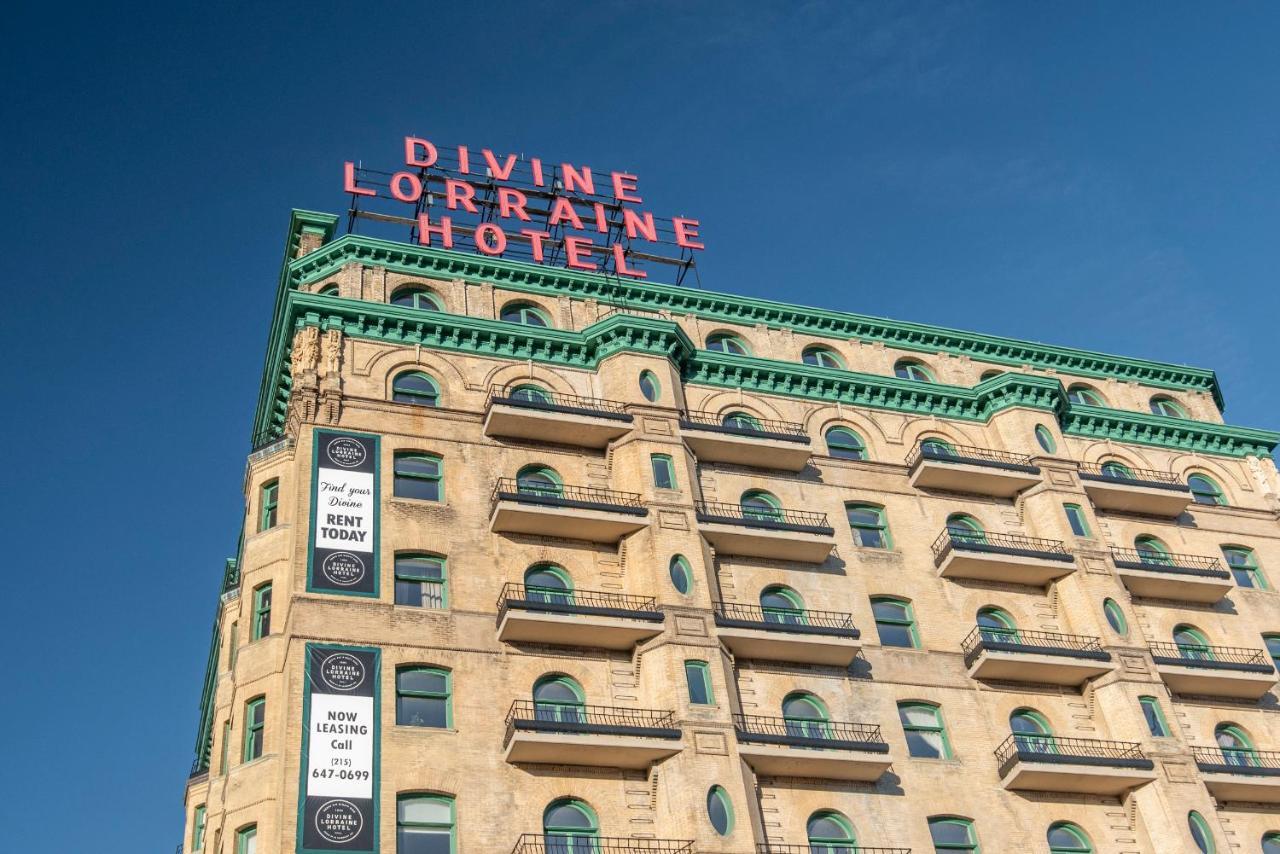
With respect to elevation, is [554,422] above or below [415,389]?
below

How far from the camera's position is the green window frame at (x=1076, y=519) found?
53.9 meters

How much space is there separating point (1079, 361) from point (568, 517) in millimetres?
27883

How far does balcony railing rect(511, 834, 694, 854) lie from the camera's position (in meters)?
39.8

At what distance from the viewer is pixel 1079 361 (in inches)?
2490

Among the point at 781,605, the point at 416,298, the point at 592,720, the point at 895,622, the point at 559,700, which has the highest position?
the point at 416,298

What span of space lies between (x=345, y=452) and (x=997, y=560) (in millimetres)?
22838

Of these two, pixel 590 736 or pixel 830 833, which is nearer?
pixel 590 736

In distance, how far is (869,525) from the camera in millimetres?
52750

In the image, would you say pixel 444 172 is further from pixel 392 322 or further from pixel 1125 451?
pixel 1125 451

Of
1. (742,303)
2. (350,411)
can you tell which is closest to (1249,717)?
(742,303)

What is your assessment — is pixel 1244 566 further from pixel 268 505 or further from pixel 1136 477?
pixel 268 505

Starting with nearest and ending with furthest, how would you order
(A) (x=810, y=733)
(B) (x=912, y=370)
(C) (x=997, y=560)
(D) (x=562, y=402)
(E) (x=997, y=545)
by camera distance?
(A) (x=810, y=733) < (C) (x=997, y=560) < (D) (x=562, y=402) < (E) (x=997, y=545) < (B) (x=912, y=370)

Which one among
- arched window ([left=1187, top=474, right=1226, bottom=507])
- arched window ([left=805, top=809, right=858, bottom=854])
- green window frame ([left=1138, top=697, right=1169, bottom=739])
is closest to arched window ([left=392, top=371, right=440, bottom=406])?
arched window ([left=805, top=809, right=858, bottom=854])

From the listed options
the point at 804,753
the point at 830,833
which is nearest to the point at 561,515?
the point at 804,753
